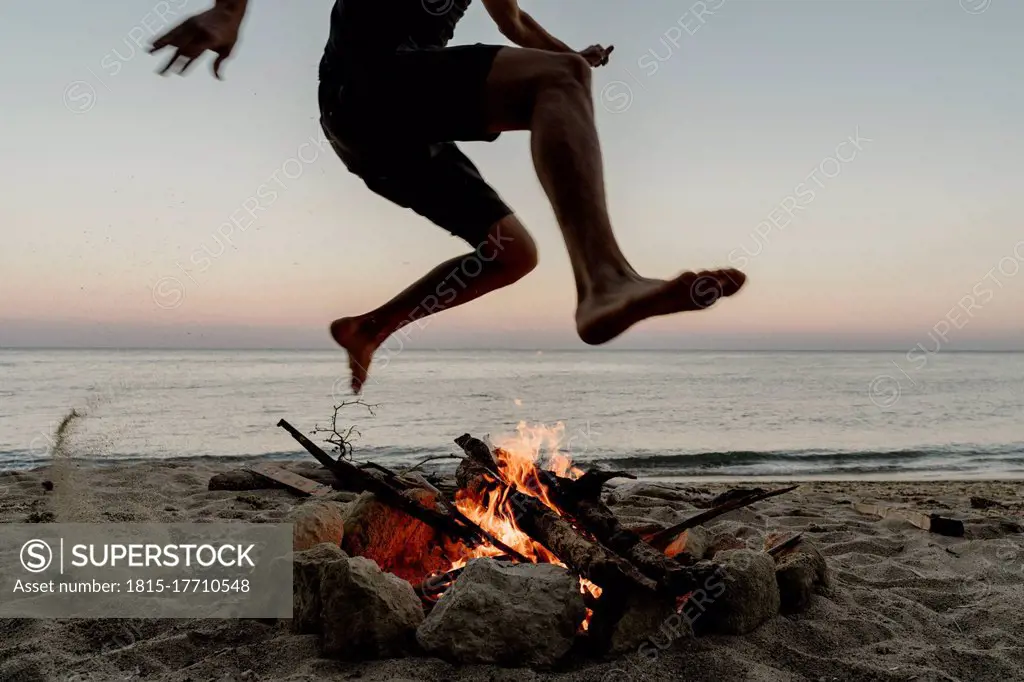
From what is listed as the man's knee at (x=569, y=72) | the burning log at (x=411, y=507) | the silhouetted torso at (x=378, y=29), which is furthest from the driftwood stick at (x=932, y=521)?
the silhouetted torso at (x=378, y=29)

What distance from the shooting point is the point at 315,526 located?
2930 mm

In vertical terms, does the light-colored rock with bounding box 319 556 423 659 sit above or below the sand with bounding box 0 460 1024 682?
above

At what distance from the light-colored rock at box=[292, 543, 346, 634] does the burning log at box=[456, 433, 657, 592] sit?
69 cm

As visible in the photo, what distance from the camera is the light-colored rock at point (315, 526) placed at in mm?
2885

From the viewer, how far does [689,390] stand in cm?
2127

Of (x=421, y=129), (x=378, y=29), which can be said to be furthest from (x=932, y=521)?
(x=378, y=29)

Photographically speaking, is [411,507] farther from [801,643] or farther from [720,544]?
[801,643]

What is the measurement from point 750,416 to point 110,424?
11839mm

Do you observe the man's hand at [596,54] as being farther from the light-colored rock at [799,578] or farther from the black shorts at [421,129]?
the light-colored rock at [799,578]

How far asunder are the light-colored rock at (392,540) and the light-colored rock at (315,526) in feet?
0.16

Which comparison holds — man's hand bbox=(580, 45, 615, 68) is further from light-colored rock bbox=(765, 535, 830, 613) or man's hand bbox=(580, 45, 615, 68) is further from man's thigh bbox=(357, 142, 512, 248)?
light-colored rock bbox=(765, 535, 830, 613)

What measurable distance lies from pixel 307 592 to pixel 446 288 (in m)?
1.14

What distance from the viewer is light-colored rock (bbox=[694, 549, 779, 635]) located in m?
2.38

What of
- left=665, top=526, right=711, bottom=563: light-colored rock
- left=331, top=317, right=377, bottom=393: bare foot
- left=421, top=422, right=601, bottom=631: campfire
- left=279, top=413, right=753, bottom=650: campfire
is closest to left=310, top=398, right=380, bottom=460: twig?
left=331, top=317, right=377, bottom=393: bare foot
